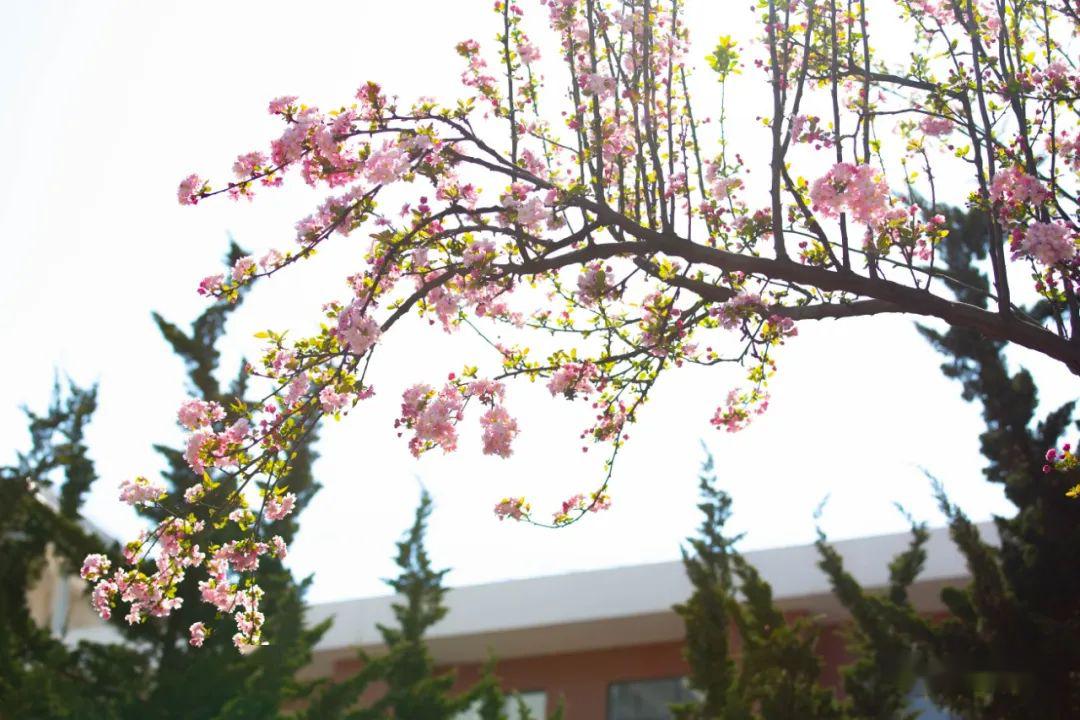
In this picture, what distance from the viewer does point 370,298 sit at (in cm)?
579

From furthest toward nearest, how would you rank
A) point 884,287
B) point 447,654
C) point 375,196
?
point 447,654 < point 375,196 < point 884,287

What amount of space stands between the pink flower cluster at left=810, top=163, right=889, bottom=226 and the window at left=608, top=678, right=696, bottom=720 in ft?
37.6

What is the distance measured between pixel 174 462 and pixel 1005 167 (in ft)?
33.8

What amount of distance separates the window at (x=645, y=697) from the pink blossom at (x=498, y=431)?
1046cm

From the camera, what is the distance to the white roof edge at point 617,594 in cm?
1405

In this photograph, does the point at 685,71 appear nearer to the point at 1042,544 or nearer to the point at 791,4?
the point at 791,4

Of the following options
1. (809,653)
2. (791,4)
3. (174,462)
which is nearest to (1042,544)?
(809,653)

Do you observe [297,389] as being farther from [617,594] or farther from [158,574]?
[617,594]

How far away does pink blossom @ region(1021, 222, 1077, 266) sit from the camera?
5277 millimetres

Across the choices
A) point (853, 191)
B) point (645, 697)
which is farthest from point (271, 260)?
point (645, 697)

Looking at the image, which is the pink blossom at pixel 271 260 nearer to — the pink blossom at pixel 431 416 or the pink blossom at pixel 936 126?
the pink blossom at pixel 431 416

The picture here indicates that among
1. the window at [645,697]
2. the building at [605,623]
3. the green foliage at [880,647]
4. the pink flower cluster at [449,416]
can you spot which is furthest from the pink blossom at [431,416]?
the window at [645,697]

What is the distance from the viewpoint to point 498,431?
20.8ft

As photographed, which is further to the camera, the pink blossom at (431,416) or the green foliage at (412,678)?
the green foliage at (412,678)
